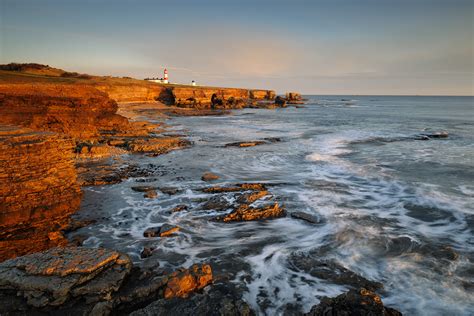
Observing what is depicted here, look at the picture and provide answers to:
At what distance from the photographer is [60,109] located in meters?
18.8

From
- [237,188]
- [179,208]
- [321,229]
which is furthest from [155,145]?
[321,229]

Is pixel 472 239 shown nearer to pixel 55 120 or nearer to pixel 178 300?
pixel 178 300

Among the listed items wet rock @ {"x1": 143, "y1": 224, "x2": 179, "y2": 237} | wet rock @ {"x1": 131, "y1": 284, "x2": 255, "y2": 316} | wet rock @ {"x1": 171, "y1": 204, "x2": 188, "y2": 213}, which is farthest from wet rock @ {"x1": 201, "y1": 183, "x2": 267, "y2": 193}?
wet rock @ {"x1": 131, "y1": 284, "x2": 255, "y2": 316}

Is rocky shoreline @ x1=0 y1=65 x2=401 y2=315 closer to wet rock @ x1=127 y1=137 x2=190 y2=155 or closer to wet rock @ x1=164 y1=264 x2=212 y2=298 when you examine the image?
wet rock @ x1=164 y1=264 x2=212 y2=298

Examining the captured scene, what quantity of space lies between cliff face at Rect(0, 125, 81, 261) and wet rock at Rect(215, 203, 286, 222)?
4241mm

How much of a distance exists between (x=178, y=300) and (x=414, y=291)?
14.1 ft

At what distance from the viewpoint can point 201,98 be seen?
6366 centimetres

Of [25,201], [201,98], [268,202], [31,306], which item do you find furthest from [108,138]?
[201,98]

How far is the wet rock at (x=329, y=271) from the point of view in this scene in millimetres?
5727

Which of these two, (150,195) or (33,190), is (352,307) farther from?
(33,190)

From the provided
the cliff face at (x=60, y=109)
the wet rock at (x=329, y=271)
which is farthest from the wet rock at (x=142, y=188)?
the cliff face at (x=60, y=109)

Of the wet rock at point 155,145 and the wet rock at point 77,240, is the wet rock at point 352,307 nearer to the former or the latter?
the wet rock at point 77,240

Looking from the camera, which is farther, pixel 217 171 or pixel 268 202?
pixel 217 171

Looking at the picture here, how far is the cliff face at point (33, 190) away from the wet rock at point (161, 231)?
1.89 m
